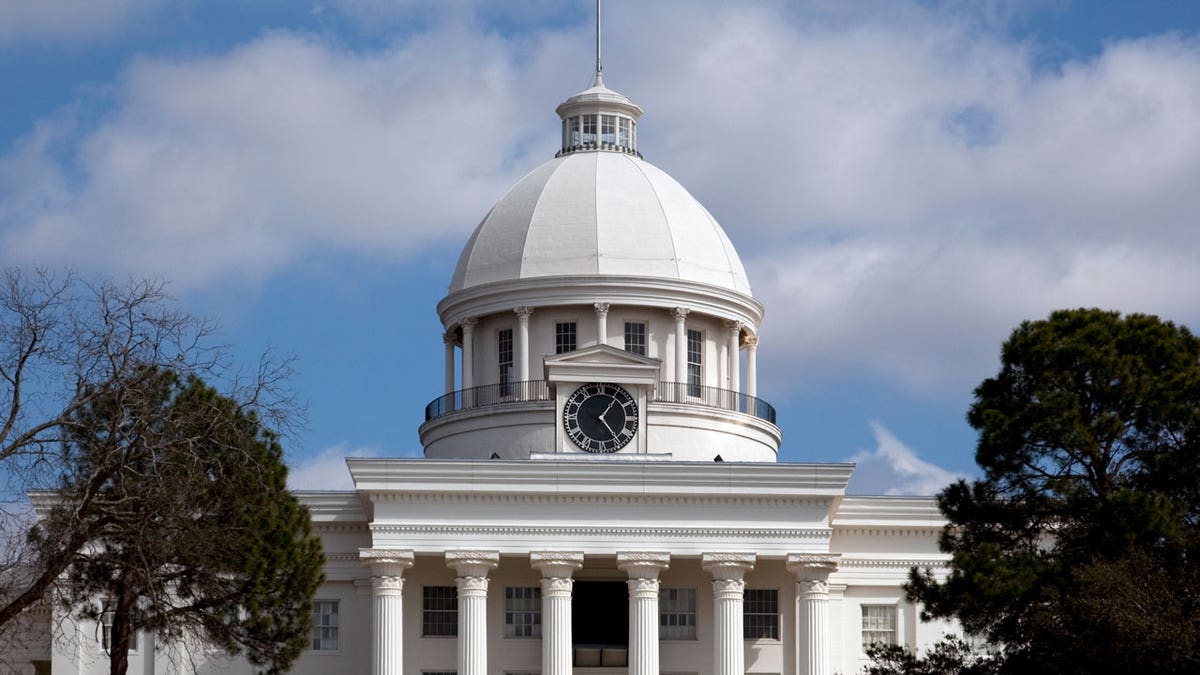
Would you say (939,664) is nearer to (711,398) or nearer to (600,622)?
(600,622)

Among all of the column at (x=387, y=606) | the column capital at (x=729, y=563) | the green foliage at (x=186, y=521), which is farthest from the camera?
the column capital at (x=729, y=563)

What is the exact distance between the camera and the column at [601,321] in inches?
2913

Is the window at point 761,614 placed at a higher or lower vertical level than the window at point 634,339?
lower

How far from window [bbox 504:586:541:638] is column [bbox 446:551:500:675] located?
2.25m

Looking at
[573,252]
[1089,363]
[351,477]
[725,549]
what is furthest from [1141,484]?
[573,252]

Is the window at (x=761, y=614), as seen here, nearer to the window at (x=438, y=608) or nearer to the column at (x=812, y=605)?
the column at (x=812, y=605)

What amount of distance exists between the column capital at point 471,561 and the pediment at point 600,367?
23.3 feet

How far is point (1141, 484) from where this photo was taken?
47.4m

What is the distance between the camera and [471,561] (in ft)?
213

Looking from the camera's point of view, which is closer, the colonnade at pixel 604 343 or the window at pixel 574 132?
the colonnade at pixel 604 343

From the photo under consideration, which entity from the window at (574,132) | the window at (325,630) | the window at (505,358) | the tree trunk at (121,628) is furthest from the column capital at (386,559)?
the window at (574,132)

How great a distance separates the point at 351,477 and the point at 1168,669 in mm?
27385

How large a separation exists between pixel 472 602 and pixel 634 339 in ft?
43.5

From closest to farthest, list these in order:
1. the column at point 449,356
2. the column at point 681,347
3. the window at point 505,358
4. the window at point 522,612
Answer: the window at point 522,612 → the column at point 681,347 → the window at point 505,358 → the column at point 449,356
